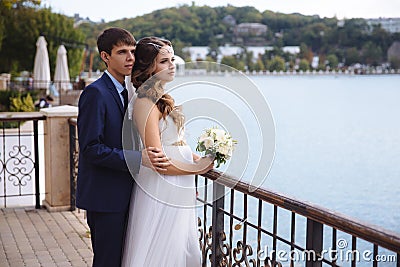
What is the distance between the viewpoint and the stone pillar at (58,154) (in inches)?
236

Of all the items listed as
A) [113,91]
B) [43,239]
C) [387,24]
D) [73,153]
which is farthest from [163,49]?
[387,24]

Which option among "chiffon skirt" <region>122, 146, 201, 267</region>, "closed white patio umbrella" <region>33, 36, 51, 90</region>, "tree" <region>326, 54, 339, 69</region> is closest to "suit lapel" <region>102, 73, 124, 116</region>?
"chiffon skirt" <region>122, 146, 201, 267</region>

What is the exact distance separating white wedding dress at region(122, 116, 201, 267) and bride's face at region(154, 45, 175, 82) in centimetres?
30

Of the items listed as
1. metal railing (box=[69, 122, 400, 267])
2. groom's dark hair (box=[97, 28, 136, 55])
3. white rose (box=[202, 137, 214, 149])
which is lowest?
metal railing (box=[69, 122, 400, 267])

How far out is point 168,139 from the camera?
2840 mm

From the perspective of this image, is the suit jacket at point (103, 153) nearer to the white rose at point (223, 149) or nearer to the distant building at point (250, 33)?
the white rose at point (223, 149)

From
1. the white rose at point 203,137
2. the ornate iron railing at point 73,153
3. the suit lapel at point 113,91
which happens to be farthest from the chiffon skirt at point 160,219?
the ornate iron railing at point 73,153

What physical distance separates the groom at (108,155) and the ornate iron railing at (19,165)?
3205 millimetres

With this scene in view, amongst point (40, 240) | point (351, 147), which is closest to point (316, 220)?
point (40, 240)

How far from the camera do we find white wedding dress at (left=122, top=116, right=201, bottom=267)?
2.91 m

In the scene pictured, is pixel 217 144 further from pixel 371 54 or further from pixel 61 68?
pixel 371 54

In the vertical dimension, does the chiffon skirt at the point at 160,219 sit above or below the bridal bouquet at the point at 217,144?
below

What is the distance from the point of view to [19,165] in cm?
1005

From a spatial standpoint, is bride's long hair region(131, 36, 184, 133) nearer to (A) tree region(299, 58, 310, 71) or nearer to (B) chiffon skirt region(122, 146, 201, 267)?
(B) chiffon skirt region(122, 146, 201, 267)
